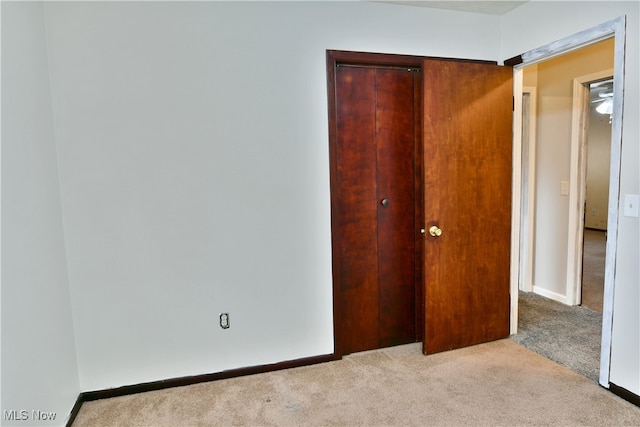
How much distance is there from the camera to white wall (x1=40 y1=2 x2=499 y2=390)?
210 cm

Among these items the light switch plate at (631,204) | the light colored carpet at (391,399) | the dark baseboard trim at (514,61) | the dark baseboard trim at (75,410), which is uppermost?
the dark baseboard trim at (514,61)

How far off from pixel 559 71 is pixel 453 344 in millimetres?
2810

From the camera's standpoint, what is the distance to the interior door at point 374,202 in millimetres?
2559

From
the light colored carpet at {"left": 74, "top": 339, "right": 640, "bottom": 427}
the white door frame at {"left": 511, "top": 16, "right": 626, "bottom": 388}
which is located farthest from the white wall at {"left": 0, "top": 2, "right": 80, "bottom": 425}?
the white door frame at {"left": 511, "top": 16, "right": 626, "bottom": 388}

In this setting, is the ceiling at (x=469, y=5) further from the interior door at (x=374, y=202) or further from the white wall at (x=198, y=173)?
the interior door at (x=374, y=202)

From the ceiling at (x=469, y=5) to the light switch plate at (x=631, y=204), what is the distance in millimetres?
1457

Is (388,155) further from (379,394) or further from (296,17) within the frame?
(379,394)

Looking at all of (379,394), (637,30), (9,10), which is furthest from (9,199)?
(637,30)

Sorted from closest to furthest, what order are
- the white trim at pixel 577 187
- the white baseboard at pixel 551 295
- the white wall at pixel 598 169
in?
the white trim at pixel 577 187, the white baseboard at pixel 551 295, the white wall at pixel 598 169

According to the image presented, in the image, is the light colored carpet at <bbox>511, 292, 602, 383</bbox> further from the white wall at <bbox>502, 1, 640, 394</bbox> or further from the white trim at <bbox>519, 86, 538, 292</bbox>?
the white trim at <bbox>519, 86, 538, 292</bbox>

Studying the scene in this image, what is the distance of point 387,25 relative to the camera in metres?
2.50

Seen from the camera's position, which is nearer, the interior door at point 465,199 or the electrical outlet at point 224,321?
the electrical outlet at point 224,321

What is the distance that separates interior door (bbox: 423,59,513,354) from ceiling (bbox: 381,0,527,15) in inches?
14.8

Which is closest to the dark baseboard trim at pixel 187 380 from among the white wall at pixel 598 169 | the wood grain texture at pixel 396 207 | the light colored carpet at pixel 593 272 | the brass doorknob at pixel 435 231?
the wood grain texture at pixel 396 207
